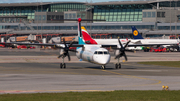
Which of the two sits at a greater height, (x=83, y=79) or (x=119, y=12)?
(x=119, y=12)

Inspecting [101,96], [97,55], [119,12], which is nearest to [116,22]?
[119,12]

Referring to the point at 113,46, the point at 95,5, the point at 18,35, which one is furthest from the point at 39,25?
the point at 113,46

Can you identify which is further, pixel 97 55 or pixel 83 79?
pixel 97 55

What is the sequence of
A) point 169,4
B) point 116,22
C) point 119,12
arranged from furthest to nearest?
point 119,12 < point 116,22 < point 169,4

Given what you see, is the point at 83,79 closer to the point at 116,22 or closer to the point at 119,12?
the point at 116,22

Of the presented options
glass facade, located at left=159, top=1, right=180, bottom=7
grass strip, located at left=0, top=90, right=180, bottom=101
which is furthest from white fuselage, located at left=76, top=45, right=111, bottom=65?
glass facade, located at left=159, top=1, right=180, bottom=7

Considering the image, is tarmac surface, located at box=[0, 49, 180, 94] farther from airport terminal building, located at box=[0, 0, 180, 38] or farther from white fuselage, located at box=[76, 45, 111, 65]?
airport terminal building, located at box=[0, 0, 180, 38]

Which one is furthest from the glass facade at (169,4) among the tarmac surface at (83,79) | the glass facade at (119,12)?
the tarmac surface at (83,79)

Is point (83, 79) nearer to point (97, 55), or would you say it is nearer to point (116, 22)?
point (97, 55)

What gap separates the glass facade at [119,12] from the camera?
18100 cm

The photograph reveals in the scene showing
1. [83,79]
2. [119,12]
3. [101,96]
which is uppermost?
[119,12]

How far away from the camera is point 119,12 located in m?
185

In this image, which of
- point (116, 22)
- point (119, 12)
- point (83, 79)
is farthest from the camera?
point (119, 12)

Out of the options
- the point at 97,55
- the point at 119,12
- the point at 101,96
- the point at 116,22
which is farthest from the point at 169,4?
the point at 101,96
